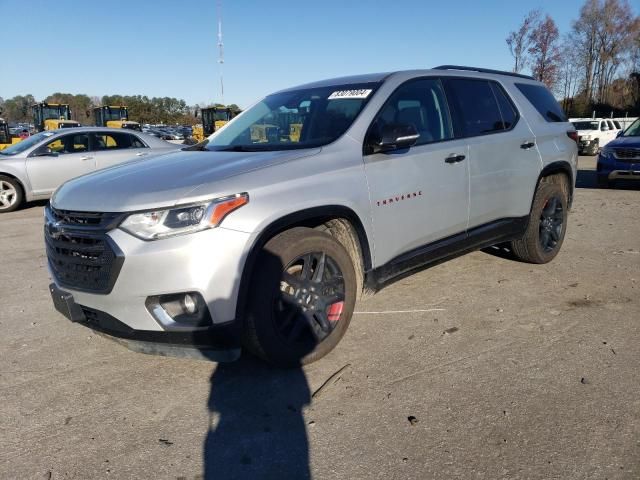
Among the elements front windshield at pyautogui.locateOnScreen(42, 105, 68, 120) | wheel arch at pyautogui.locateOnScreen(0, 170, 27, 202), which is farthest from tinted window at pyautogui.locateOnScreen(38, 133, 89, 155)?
front windshield at pyautogui.locateOnScreen(42, 105, 68, 120)

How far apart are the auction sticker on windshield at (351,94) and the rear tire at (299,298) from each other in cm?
118

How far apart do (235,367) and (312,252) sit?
34.9 inches

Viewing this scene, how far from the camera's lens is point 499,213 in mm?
4391

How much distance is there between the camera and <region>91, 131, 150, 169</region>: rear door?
991cm

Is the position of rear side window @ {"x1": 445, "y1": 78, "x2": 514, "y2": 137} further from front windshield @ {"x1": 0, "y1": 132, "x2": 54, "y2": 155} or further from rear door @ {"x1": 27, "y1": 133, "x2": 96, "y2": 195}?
front windshield @ {"x1": 0, "y1": 132, "x2": 54, "y2": 155}

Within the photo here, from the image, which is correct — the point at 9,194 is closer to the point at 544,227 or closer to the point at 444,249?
the point at 444,249

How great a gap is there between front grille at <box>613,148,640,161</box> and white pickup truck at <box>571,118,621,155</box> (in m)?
11.5

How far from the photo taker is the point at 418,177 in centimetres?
357

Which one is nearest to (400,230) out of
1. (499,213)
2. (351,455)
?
(499,213)

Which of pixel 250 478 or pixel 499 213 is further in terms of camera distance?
pixel 499 213

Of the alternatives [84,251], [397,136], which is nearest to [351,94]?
[397,136]

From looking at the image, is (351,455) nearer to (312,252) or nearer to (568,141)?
(312,252)

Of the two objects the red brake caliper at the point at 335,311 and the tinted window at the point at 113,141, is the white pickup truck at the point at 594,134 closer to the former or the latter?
the tinted window at the point at 113,141

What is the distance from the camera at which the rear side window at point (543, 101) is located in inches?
195
